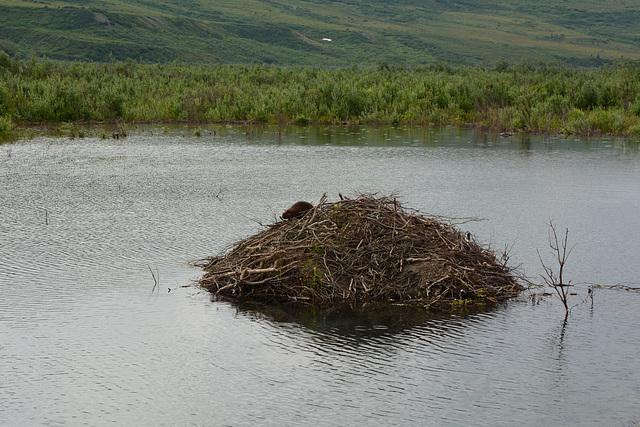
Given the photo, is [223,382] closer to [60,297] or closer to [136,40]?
[60,297]

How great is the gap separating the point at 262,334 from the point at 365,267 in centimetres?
146

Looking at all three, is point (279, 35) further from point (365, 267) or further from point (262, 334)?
point (262, 334)

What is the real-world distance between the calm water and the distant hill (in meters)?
101

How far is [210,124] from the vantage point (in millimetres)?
31578

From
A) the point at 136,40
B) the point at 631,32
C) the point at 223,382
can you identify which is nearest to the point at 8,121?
the point at 223,382

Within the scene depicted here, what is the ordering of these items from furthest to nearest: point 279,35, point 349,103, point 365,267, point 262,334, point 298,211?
point 279,35 < point 349,103 < point 298,211 < point 365,267 < point 262,334

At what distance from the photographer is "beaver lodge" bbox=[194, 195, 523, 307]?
7.61 m

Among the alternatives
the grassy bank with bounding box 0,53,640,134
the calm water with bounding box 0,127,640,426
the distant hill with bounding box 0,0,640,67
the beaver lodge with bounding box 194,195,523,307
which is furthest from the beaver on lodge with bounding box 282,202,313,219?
the distant hill with bounding box 0,0,640,67

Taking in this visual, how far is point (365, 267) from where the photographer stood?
7730 millimetres

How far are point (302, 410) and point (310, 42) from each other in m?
156

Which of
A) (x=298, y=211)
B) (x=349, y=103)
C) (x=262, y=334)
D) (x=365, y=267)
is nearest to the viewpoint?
(x=262, y=334)

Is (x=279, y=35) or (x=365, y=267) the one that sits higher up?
(x=279, y=35)

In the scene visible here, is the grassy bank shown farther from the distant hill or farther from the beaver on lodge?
the distant hill

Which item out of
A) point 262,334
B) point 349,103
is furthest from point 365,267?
point 349,103
